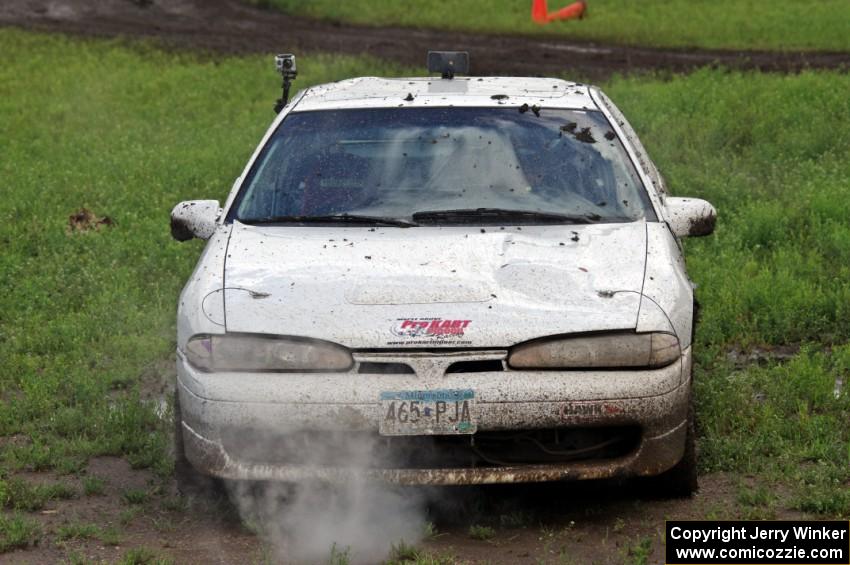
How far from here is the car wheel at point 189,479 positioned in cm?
555

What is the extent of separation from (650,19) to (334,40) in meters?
5.33

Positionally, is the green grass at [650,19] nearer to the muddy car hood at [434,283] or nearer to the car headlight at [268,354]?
the muddy car hood at [434,283]

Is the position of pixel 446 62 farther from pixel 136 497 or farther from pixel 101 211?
pixel 101 211

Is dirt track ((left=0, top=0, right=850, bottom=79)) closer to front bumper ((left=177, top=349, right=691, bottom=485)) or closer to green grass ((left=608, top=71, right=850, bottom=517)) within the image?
green grass ((left=608, top=71, right=850, bottom=517))

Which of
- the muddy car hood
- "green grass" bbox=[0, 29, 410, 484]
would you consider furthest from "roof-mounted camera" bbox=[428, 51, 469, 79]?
"green grass" bbox=[0, 29, 410, 484]

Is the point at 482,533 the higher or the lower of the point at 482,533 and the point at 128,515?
the higher

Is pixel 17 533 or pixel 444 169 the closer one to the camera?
pixel 17 533

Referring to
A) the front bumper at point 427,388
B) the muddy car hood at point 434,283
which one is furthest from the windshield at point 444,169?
the front bumper at point 427,388

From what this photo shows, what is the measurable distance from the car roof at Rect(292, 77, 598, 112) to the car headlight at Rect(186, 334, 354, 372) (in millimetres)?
1920

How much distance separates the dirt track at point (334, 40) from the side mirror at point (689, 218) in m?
12.8

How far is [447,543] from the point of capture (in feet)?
17.0

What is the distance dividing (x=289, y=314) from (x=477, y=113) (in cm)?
186

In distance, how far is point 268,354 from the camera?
515 centimetres

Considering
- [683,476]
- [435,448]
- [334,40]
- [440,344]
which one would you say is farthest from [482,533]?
[334,40]
